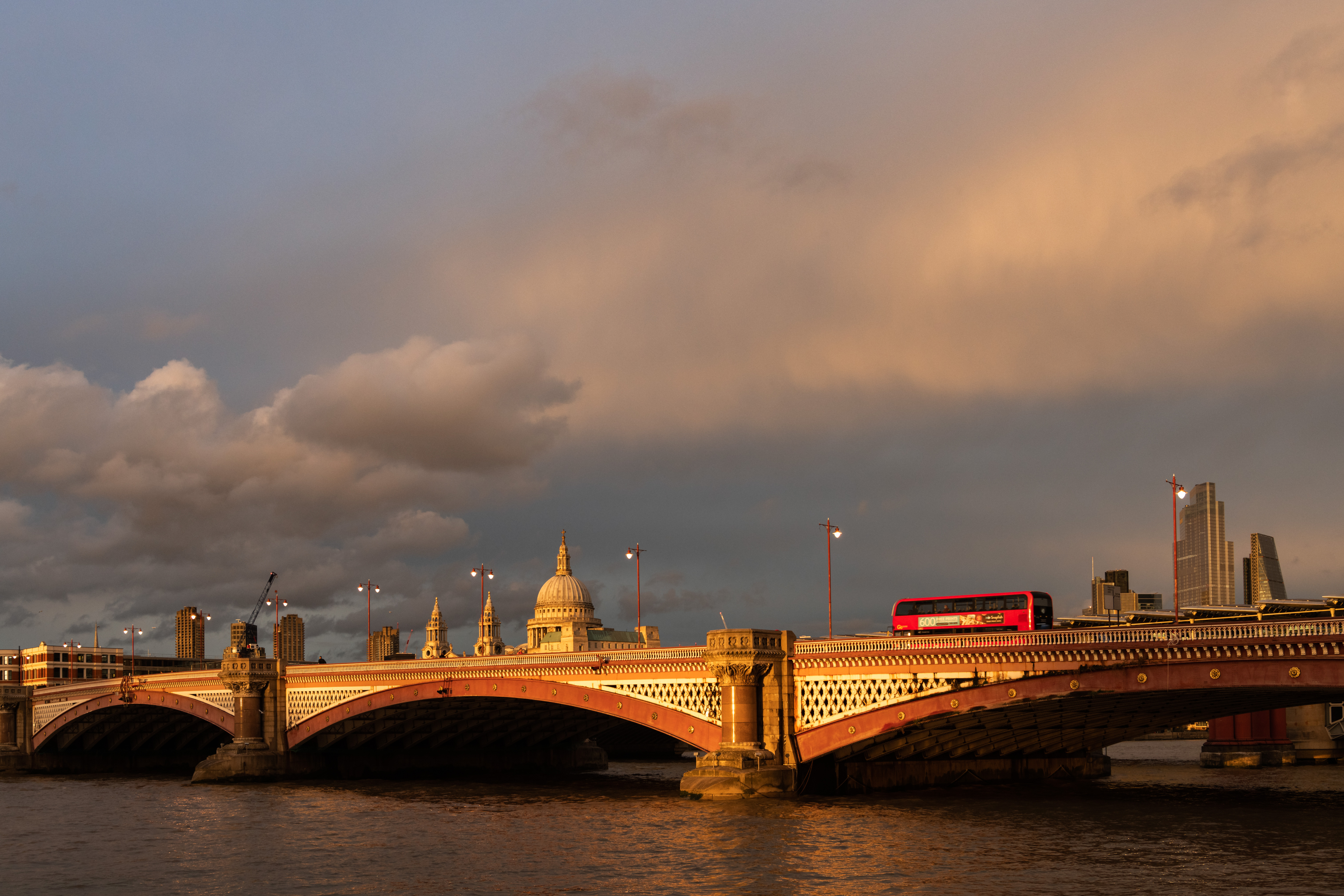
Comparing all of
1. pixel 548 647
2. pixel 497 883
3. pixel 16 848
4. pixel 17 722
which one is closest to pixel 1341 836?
pixel 497 883

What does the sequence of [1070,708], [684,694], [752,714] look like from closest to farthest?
[1070,708] → [752,714] → [684,694]

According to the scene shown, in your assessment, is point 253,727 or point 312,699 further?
point 253,727

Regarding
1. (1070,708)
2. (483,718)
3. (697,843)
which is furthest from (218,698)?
(1070,708)

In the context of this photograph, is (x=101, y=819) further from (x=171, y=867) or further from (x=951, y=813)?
(x=951, y=813)

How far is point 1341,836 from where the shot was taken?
53062 mm

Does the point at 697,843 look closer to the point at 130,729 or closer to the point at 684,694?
the point at 684,694

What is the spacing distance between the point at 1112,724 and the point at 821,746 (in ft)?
63.8

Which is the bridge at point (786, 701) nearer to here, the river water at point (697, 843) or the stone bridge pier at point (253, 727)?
the stone bridge pier at point (253, 727)

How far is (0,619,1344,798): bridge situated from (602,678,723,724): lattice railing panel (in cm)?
11

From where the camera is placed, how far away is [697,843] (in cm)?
5341

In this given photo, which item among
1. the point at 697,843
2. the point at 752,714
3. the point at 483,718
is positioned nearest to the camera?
the point at 697,843

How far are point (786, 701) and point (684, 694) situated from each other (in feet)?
21.0

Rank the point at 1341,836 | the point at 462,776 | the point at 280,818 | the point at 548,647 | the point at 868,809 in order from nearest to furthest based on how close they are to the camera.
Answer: the point at 1341,836 < the point at 868,809 < the point at 280,818 < the point at 462,776 < the point at 548,647

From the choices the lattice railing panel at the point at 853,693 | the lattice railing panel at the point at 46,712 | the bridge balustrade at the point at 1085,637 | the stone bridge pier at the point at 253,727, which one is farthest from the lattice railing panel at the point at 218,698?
the bridge balustrade at the point at 1085,637
